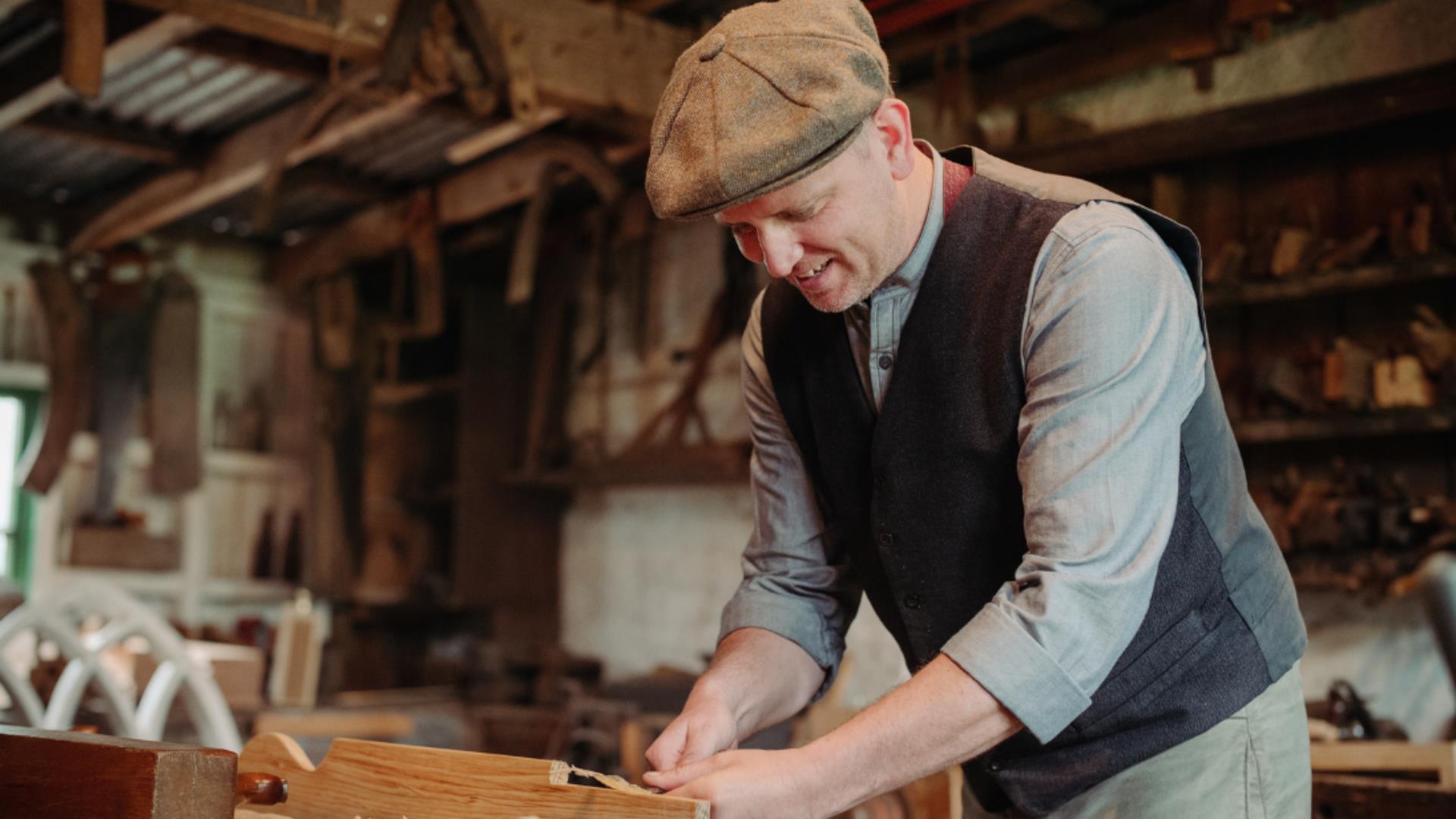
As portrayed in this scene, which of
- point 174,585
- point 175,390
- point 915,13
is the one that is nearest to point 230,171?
point 175,390

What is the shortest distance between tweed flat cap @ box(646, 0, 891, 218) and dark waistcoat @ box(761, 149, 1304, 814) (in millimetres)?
235

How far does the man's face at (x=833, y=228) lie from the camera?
140 cm

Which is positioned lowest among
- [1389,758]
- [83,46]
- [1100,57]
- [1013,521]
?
[1389,758]

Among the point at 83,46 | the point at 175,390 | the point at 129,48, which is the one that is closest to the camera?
the point at 83,46

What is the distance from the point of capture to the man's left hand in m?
1.20

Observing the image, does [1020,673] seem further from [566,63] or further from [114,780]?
[566,63]

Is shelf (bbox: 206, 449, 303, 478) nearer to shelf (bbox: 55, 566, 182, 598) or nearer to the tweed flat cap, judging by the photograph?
shelf (bbox: 55, 566, 182, 598)

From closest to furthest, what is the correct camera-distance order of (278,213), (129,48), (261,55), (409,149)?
(129,48) < (261,55) < (409,149) < (278,213)

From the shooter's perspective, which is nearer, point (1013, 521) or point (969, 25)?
point (1013, 521)

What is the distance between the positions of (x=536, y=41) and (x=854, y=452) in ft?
9.33

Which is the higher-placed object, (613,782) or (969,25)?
(969,25)

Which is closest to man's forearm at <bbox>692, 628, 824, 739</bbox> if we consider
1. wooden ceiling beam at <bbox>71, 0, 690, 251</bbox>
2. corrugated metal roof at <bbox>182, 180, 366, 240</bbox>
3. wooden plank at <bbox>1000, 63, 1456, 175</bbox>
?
wooden ceiling beam at <bbox>71, 0, 690, 251</bbox>

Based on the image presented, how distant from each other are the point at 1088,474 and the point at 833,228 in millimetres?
375

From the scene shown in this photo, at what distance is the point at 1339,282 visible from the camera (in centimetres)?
359
